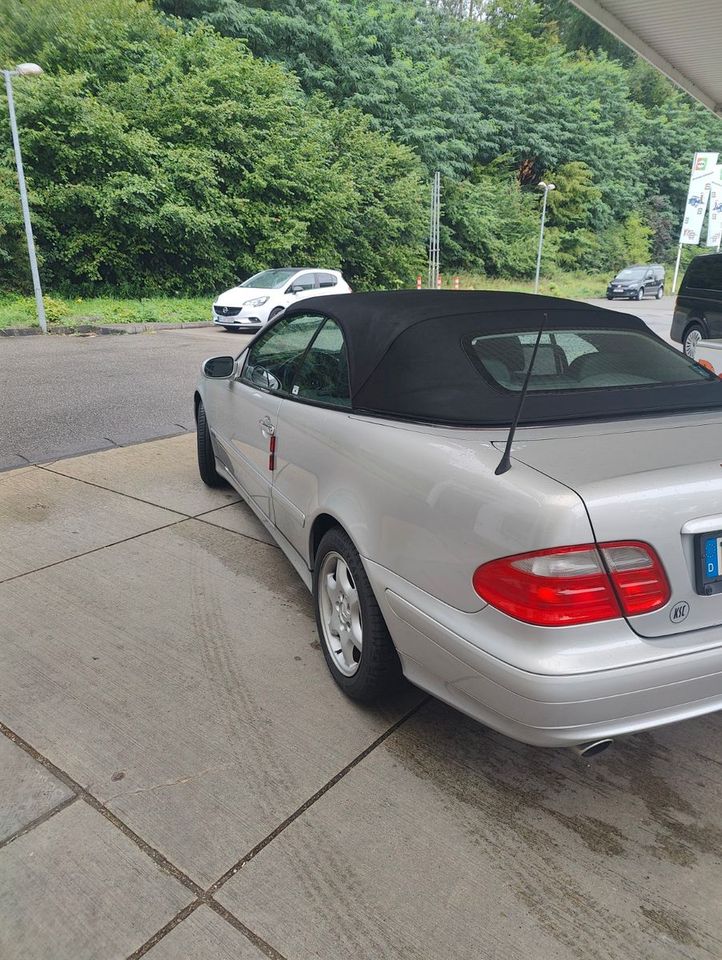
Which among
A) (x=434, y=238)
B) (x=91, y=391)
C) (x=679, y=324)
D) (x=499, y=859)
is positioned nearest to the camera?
(x=499, y=859)

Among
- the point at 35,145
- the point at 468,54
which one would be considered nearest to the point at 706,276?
the point at 35,145

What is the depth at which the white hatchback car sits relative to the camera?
16016 mm

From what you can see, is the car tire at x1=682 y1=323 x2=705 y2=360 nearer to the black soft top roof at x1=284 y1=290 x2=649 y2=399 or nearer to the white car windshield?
the white car windshield

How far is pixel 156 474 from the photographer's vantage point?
17.8 feet

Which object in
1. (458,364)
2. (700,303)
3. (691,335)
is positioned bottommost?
(691,335)

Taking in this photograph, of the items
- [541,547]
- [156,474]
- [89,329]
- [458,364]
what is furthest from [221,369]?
[89,329]

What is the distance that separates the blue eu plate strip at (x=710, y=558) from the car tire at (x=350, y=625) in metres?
1.00

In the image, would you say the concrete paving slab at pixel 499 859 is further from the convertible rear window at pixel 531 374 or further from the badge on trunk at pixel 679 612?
the convertible rear window at pixel 531 374

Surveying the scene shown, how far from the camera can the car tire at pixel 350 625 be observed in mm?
2389

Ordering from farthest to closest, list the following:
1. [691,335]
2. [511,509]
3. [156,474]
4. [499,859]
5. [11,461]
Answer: [691,335]
[11,461]
[156,474]
[499,859]
[511,509]

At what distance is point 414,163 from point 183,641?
32479 mm

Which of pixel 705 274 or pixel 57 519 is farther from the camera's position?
pixel 705 274

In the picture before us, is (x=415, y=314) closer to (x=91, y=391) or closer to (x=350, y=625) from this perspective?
(x=350, y=625)

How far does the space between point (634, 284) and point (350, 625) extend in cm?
3747
